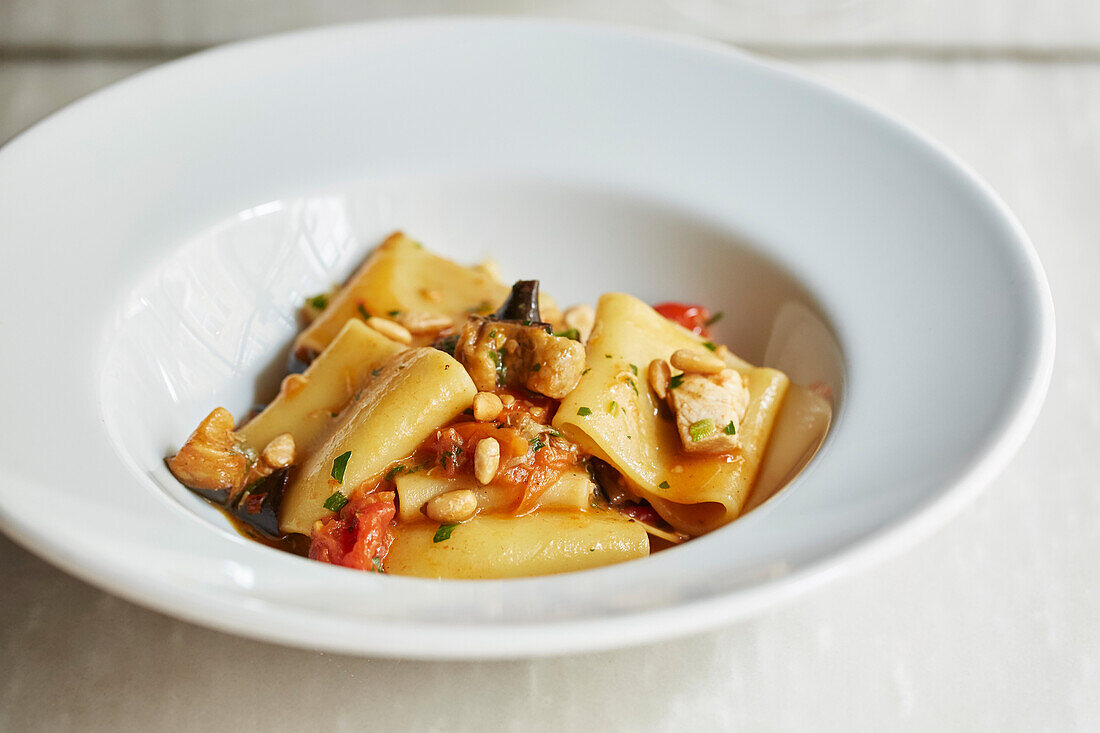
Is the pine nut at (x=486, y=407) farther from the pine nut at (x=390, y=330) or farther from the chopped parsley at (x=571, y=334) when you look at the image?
the pine nut at (x=390, y=330)

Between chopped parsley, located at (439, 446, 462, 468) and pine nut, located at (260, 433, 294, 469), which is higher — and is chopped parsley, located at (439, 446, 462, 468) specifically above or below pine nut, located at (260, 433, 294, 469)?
above

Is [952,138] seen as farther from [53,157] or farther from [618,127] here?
[53,157]

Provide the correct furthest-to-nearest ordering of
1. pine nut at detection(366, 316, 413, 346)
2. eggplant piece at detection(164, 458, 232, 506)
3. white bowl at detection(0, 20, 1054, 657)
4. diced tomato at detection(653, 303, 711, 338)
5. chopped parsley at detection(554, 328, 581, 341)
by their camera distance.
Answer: diced tomato at detection(653, 303, 711, 338), pine nut at detection(366, 316, 413, 346), chopped parsley at detection(554, 328, 581, 341), eggplant piece at detection(164, 458, 232, 506), white bowl at detection(0, 20, 1054, 657)

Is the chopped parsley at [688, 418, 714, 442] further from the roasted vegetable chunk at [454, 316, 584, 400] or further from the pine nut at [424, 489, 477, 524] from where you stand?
the pine nut at [424, 489, 477, 524]

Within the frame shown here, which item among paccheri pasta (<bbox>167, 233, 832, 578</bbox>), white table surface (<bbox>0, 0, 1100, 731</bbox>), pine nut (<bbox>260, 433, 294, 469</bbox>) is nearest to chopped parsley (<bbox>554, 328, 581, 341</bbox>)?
paccheri pasta (<bbox>167, 233, 832, 578</bbox>)

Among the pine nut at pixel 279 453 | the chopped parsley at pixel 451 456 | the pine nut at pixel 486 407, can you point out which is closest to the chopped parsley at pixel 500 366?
the pine nut at pixel 486 407

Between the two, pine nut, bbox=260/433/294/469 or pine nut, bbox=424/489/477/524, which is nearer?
pine nut, bbox=424/489/477/524

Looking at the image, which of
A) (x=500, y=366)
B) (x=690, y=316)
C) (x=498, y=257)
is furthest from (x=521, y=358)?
(x=498, y=257)

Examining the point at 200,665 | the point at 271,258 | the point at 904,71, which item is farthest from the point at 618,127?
the point at 904,71
